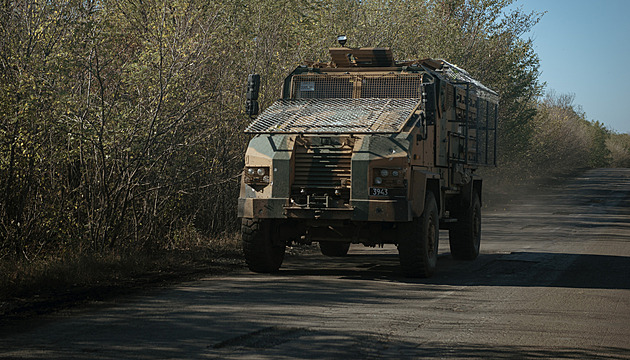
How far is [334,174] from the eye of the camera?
11125mm

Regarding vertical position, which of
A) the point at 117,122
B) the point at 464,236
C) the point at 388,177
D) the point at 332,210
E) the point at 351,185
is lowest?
the point at 464,236

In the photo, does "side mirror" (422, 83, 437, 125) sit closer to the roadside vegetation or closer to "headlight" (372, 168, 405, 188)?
"headlight" (372, 168, 405, 188)

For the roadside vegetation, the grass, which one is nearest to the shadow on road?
the grass

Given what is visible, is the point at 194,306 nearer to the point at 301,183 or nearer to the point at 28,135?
the point at 301,183

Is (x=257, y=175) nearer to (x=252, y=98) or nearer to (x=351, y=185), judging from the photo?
(x=351, y=185)

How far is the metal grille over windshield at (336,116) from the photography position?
37.3 ft

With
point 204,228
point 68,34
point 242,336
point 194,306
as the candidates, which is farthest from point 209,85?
point 242,336

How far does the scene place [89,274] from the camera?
10.4m

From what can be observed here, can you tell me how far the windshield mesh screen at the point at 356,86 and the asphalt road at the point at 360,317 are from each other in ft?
8.88

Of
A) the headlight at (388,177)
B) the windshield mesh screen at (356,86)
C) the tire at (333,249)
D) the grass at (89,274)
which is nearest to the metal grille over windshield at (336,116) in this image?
the windshield mesh screen at (356,86)

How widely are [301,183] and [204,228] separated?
523 centimetres

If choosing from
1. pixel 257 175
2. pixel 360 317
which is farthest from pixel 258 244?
pixel 360 317

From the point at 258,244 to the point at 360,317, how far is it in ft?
11.4

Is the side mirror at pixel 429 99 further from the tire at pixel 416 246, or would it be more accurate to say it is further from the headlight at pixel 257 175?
the headlight at pixel 257 175
